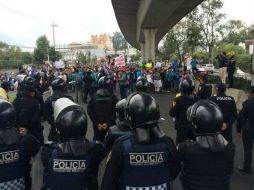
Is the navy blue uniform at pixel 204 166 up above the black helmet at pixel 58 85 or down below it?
below

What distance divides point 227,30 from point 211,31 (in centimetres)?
263

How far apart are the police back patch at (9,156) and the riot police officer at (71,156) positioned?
0.28 metres

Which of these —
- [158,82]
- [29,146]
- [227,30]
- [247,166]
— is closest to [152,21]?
[158,82]

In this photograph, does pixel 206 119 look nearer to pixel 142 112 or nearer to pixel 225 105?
pixel 142 112

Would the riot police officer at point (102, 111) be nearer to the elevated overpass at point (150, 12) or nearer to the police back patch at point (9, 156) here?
the police back patch at point (9, 156)

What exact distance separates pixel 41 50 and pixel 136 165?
257 ft

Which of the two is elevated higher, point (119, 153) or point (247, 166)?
point (119, 153)

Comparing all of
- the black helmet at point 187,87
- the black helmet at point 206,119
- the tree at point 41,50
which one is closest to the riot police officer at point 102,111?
the black helmet at point 187,87

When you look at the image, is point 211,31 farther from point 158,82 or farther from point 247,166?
point 247,166

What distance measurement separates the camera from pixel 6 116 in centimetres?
375

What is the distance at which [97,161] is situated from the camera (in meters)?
3.52

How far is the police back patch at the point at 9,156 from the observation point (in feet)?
11.7

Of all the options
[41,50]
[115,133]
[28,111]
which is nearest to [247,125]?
[115,133]

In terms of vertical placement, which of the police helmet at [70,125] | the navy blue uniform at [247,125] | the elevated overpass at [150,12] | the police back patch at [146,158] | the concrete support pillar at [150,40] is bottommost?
the navy blue uniform at [247,125]
